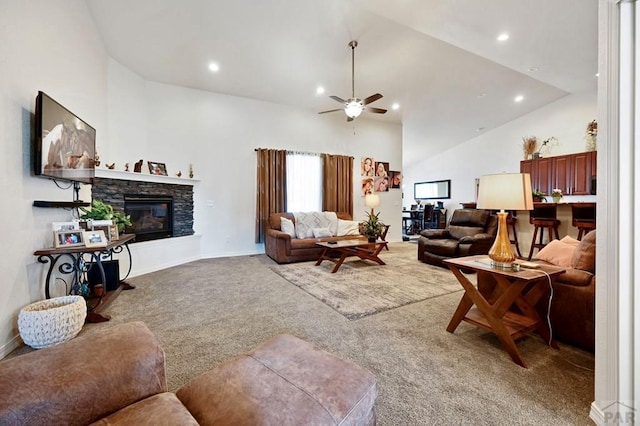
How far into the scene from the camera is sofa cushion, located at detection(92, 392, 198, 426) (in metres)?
0.81

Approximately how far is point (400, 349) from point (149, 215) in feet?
14.6

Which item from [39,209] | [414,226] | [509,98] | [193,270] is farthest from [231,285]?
[414,226]

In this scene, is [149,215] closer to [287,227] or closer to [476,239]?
[287,227]

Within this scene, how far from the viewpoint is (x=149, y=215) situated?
4555 mm

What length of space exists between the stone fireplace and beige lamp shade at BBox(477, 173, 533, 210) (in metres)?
4.72

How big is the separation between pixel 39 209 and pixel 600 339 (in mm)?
4117

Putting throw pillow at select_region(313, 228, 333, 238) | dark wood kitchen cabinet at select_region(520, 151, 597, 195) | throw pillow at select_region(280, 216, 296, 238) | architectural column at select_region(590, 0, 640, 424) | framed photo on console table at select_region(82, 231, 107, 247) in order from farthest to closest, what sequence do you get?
1. dark wood kitchen cabinet at select_region(520, 151, 597, 195)
2. throw pillow at select_region(313, 228, 333, 238)
3. throw pillow at select_region(280, 216, 296, 238)
4. framed photo on console table at select_region(82, 231, 107, 247)
5. architectural column at select_region(590, 0, 640, 424)

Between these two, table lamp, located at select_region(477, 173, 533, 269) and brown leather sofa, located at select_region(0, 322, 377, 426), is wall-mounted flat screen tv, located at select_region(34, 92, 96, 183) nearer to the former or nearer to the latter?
brown leather sofa, located at select_region(0, 322, 377, 426)

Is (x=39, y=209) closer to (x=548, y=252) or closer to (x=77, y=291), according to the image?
(x=77, y=291)

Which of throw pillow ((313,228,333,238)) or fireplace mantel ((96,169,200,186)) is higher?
fireplace mantel ((96,169,200,186))

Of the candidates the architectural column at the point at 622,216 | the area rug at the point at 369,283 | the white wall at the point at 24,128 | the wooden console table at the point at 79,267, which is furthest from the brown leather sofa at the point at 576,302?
the white wall at the point at 24,128

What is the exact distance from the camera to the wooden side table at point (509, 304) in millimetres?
1863

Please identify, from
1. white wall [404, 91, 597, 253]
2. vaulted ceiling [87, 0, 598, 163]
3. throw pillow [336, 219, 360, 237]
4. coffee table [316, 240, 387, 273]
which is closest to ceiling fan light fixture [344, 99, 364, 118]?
vaulted ceiling [87, 0, 598, 163]

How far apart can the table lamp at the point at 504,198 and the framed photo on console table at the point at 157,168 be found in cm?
488
